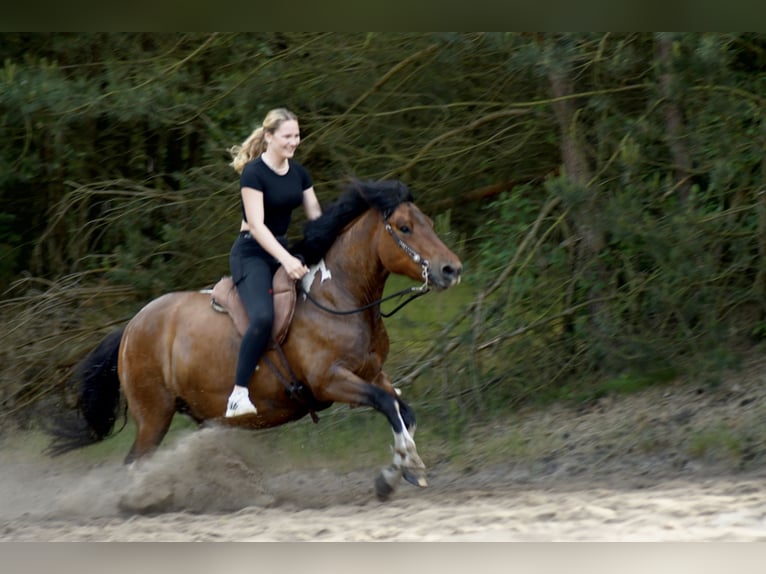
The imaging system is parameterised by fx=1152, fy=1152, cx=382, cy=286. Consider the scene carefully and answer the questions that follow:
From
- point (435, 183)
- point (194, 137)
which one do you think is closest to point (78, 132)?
point (194, 137)

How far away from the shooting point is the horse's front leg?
6457 millimetres

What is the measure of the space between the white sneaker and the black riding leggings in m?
0.04

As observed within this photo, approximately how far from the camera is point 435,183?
9750 mm

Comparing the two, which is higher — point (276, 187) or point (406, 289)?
point (276, 187)

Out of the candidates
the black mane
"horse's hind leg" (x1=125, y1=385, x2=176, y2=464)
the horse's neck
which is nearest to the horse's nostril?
the horse's neck

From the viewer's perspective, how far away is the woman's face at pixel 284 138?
6.61 m

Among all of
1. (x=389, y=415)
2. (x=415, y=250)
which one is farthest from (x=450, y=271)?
(x=389, y=415)

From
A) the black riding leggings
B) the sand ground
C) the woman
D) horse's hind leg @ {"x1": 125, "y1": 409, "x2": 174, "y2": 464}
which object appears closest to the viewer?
the sand ground

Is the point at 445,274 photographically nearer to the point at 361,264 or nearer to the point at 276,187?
the point at 361,264

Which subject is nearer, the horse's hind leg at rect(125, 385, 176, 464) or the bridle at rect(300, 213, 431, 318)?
the bridle at rect(300, 213, 431, 318)

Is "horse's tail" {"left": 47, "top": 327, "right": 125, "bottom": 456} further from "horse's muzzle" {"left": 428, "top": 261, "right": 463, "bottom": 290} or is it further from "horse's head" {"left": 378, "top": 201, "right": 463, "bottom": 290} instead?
"horse's muzzle" {"left": 428, "top": 261, "right": 463, "bottom": 290}

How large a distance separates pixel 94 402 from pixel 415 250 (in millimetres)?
2711

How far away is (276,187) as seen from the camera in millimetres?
6727
